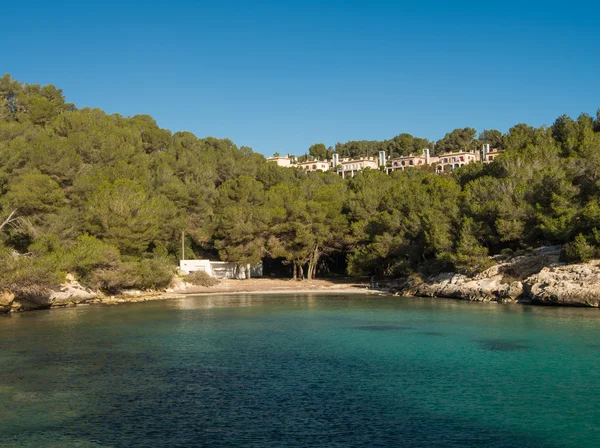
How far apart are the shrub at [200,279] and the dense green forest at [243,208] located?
137 inches

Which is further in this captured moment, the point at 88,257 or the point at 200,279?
the point at 200,279

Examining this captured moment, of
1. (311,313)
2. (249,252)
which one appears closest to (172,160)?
(249,252)

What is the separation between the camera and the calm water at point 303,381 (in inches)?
580

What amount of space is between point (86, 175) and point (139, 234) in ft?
27.8

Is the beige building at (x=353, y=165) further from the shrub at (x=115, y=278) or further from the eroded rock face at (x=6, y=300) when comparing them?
the eroded rock face at (x=6, y=300)

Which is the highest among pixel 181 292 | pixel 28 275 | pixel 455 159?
pixel 455 159

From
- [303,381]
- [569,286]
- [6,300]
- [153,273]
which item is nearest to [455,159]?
[569,286]

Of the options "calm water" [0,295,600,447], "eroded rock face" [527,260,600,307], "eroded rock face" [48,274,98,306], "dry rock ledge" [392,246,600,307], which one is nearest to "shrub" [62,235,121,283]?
"eroded rock face" [48,274,98,306]

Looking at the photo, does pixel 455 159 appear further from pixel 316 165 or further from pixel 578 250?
pixel 578 250

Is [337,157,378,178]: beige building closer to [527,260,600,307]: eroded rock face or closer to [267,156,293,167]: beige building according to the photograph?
[267,156,293,167]: beige building

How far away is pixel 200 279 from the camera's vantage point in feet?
197

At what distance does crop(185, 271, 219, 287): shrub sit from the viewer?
197 feet

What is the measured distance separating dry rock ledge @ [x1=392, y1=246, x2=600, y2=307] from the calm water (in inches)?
124

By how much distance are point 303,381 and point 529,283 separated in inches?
1087
